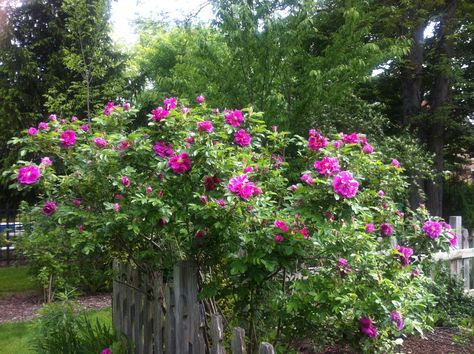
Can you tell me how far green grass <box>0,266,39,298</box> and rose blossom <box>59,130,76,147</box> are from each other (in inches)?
265

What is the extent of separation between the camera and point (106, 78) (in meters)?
11.9

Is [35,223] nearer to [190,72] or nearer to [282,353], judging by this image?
[282,353]

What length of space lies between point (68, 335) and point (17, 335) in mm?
2828

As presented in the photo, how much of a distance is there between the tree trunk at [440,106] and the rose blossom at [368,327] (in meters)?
10.5

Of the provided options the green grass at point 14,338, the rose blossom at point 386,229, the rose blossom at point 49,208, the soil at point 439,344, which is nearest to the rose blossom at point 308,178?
the rose blossom at point 386,229

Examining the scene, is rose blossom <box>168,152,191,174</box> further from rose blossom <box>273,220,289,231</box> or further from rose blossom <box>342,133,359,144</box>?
rose blossom <box>342,133,359,144</box>

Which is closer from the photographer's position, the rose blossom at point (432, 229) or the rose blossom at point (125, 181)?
the rose blossom at point (125, 181)

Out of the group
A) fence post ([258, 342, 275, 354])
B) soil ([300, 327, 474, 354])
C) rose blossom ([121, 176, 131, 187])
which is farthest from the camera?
soil ([300, 327, 474, 354])

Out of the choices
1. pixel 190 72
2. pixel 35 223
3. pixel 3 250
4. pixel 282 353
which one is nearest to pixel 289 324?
pixel 282 353

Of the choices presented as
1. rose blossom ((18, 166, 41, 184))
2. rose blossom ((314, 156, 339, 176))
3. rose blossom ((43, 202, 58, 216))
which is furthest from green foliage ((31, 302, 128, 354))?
rose blossom ((314, 156, 339, 176))

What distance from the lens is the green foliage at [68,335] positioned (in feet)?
12.8

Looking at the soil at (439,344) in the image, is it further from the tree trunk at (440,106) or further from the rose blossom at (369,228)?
the tree trunk at (440,106)

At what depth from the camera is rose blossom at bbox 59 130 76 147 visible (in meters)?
3.34

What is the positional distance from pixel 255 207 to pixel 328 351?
1808mm
